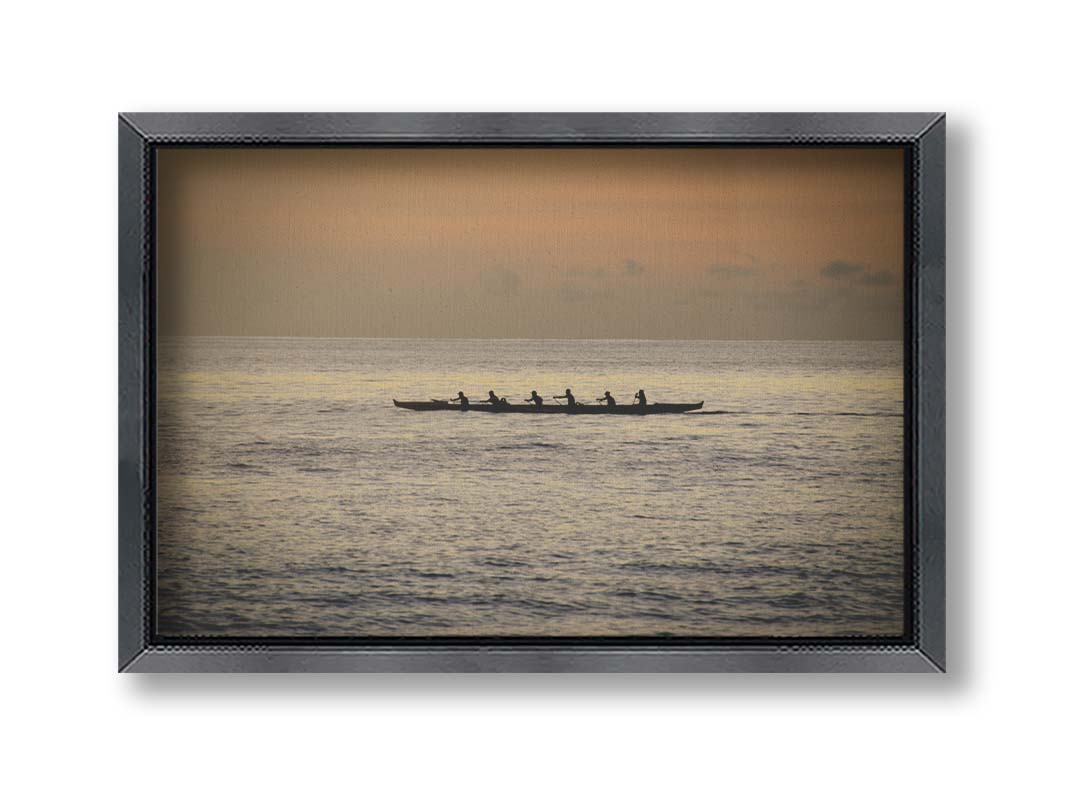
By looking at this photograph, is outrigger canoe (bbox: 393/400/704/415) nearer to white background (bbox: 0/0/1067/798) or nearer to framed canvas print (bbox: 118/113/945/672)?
framed canvas print (bbox: 118/113/945/672)

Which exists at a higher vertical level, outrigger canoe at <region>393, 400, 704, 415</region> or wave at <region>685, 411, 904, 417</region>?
outrigger canoe at <region>393, 400, 704, 415</region>

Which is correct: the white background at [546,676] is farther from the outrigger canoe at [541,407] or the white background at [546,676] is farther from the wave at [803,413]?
the outrigger canoe at [541,407]

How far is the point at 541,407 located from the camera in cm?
215

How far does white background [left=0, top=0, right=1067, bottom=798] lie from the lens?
2.14 metres

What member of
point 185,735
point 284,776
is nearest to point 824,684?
point 284,776

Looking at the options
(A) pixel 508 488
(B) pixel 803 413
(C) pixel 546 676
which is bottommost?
(C) pixel 546 676

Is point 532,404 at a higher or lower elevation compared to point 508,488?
higher

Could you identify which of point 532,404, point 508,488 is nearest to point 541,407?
point 532,404

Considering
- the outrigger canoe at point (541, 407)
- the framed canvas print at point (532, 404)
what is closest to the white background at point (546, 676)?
the framed canvas print at point (532, 404)

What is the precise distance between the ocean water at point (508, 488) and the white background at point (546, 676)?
0.32ft

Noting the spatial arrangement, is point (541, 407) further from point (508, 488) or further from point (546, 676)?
point (546, 676)

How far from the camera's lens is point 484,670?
213 centimetres

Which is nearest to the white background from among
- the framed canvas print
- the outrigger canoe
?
the framed canvas print

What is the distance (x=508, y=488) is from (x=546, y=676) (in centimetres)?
29
